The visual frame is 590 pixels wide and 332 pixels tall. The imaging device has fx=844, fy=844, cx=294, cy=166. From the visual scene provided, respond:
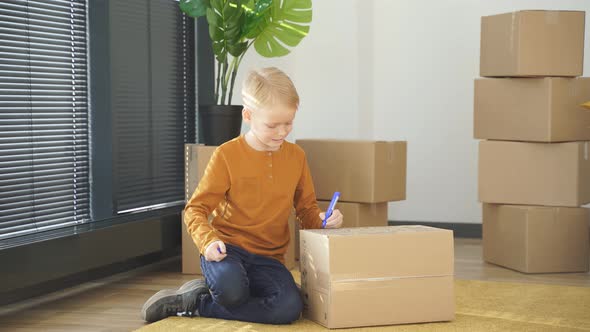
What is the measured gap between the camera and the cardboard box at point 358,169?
3158 millimetres

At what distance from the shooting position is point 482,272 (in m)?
3.20

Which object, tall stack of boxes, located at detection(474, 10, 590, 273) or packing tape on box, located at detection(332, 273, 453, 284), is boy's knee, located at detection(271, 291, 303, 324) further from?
tall stack of boxes, located at detection(474, 10, 590, 273)

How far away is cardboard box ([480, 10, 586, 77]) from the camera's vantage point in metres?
3.11

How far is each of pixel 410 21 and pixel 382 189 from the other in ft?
3.85

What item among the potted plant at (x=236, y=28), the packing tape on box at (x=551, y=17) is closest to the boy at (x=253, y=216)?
the potted plant at (x=236, y=28)

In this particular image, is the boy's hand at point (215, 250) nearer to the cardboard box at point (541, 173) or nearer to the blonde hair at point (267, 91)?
the blonde hair at point (267, 91)

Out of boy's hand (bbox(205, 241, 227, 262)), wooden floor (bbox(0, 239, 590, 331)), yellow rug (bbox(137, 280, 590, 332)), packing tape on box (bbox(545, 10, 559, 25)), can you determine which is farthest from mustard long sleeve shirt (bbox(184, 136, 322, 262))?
packing tape on box (bbox(545, 10, 559, 25))

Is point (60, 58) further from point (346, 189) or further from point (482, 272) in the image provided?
point (482, 272)

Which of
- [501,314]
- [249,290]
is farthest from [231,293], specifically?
[501,314]

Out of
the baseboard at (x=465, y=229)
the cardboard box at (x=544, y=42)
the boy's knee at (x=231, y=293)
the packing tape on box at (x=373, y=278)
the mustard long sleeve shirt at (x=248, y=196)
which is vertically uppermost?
the cardboard box at (x=544, y=42)

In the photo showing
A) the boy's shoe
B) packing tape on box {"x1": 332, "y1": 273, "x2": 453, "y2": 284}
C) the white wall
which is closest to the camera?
packing tape on box {"x1": 332, "y1": 273, "x2": 453, "y2": 284}

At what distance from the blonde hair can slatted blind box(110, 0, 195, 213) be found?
38.0 inches

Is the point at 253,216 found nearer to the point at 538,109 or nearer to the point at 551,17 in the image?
the point at 538,109

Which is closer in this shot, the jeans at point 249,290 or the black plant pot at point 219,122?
the jeans at point 249,290
